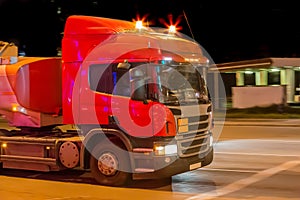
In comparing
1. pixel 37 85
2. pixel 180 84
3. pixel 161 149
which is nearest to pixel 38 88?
pixel 37 85

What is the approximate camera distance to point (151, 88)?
31.6ft

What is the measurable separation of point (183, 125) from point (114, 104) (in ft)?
4.42

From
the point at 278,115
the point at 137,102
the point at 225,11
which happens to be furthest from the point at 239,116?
the point at 225,11

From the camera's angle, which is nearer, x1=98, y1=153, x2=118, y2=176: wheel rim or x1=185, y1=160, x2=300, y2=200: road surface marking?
x1=185, y1=160, x2=300, y2=200: road surface marking

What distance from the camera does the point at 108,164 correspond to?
1020 centimetres

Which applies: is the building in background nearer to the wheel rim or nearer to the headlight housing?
the wheel rim

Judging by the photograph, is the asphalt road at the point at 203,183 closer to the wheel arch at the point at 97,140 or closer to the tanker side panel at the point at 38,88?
the wheel arch at the point at 97,140

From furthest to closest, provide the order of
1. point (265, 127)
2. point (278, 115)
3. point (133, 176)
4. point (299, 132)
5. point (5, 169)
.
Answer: point (278, 115) → point (265, 127) → point (299, 132) → point (5, 169) → point (133, 176)

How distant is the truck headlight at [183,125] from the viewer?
968 centimetres

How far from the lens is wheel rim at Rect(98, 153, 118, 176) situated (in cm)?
1012

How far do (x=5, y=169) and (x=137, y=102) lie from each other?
187 inches

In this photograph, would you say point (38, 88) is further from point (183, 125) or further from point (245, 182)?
point (245, 182)

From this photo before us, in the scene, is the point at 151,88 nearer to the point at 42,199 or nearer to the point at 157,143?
the point at 157,143

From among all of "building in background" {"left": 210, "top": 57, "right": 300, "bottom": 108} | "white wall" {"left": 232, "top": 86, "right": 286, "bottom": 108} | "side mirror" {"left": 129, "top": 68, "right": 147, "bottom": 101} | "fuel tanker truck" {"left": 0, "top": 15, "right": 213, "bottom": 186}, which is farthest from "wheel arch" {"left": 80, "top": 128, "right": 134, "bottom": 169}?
"white wall" {"left": 232, "top": 86, "right": 286, "bottom": 108}
